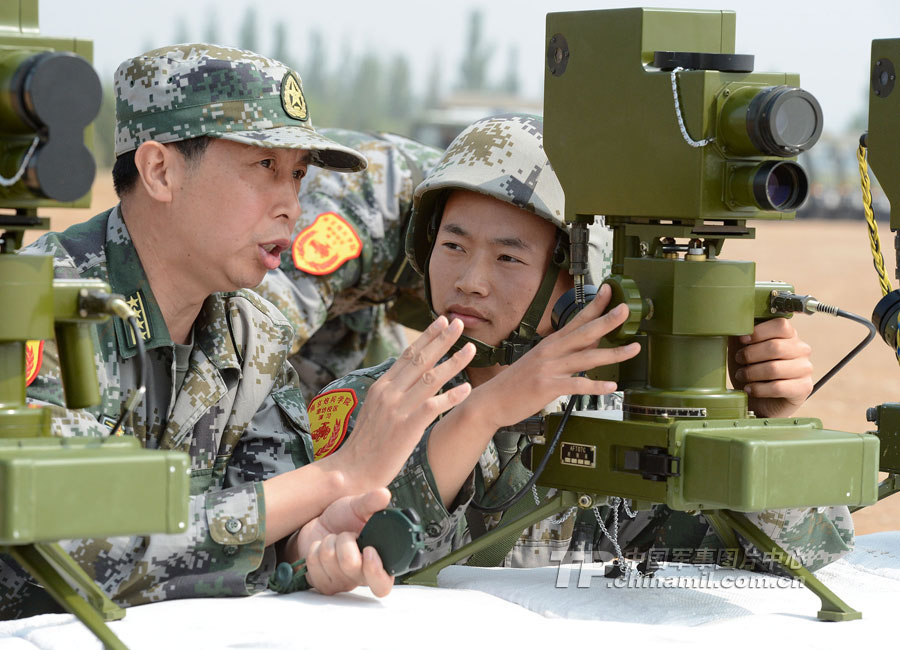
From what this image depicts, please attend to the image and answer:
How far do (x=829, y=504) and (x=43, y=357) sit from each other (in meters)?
1.47

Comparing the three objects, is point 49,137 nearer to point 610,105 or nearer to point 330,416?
point 610,105

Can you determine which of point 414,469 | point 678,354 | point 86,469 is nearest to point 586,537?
point 414,469

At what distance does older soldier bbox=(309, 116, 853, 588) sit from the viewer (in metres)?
2.66

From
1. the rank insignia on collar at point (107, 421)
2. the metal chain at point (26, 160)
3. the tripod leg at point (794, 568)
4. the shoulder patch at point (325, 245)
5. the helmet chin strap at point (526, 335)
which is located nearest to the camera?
the metal chain at point (26, 160)

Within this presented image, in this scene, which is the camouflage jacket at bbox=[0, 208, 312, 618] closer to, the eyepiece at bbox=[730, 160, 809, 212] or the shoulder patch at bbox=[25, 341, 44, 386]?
the shoulder patch at bbox=[25, 341, 44, 386]

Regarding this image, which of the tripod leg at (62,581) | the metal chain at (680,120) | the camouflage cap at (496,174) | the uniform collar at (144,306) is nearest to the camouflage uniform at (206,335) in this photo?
the uniform collar at (144,306)

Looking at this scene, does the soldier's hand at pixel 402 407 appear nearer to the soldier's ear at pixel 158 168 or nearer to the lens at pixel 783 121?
the lens at pixel 783 121

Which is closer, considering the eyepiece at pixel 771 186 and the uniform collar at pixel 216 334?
the eyepiece at pixel 771 186

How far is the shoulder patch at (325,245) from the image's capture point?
5316mm

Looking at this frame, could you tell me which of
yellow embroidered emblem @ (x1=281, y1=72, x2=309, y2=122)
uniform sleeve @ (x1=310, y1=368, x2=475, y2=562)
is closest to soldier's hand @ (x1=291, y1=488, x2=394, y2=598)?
uniform sleeve @ (x1=310, y1=368, x2=475, y2=562)

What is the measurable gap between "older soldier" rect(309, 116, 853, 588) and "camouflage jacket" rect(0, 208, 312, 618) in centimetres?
20

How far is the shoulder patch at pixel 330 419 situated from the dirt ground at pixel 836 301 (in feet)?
2.39

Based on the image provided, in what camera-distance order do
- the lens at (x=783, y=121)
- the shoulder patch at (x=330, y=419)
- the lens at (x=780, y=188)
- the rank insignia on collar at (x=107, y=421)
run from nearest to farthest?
the lens at (x=783, y=121), the lens at (x=780, y=188), the rank insignia on collar at (x=107, y=421), the shoulder patch at (x=330, y=419)

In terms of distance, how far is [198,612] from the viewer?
7.87ft
